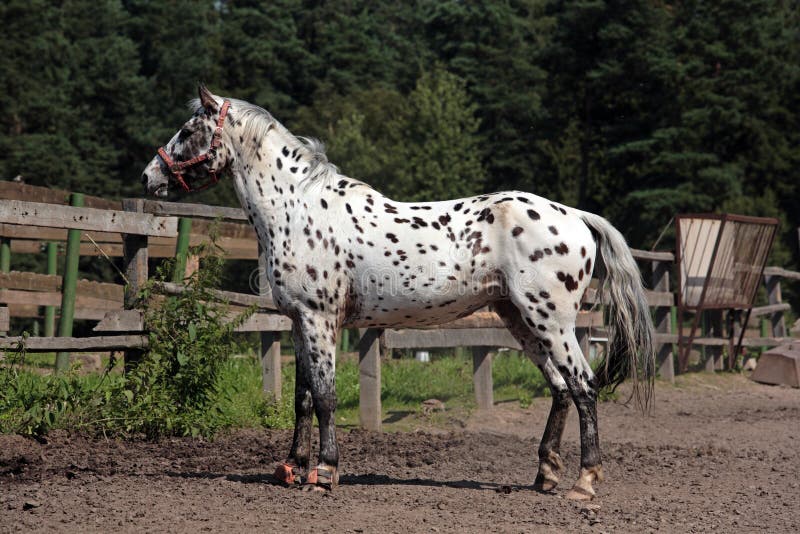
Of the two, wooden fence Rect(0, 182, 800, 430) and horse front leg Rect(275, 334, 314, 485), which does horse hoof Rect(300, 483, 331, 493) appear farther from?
wooden fence Rect(0, 182, 800, 430)

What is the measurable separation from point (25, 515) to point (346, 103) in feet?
124

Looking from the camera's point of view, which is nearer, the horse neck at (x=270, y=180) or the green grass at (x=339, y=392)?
the horse neck at (x=270, y=180)

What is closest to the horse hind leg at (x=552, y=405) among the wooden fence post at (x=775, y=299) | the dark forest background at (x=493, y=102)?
the wooden fence post at (x=775, y=299)

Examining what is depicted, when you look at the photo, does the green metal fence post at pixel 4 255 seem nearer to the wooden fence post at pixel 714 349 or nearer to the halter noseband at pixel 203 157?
the halter noseband at pixel 203 157

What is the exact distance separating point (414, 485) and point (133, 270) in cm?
289

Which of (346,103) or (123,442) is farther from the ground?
(346,103)

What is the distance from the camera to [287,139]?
249 inches

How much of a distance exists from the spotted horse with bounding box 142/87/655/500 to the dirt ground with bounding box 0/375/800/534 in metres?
0.42

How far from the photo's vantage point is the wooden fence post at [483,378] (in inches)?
378

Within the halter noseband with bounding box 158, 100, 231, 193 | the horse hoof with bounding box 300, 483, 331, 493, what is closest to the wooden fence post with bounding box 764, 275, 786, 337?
the halter noseband with bounding box 158, 100, 231, 193

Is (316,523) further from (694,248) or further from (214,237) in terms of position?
(694,248)

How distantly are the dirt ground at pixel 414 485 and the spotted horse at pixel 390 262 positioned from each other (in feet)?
1.39

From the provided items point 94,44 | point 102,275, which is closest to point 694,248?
point 102,275

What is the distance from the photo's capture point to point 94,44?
120ft
